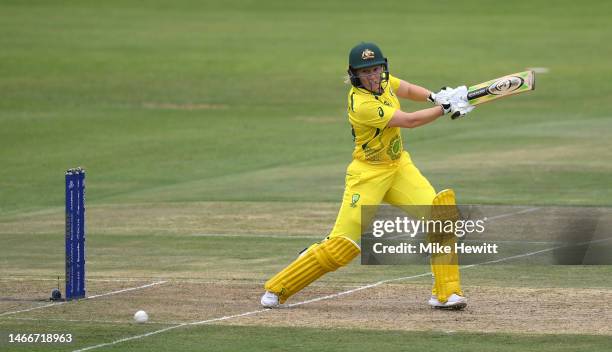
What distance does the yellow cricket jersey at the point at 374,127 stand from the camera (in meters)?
11.1

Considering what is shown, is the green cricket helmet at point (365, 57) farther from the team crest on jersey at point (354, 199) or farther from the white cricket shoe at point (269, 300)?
the white cricket shoe at point (269, 300)

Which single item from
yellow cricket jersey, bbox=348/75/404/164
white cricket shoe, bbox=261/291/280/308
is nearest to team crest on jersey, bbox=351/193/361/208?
yellow cricket jersey, bbox=348/75/404/164

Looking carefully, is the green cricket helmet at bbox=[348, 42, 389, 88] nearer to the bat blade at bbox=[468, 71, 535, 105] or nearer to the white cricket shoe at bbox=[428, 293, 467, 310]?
the bat blade at bbox=[468, 71, 535, 105]

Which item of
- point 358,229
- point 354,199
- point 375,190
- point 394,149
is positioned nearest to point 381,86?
point 394,149

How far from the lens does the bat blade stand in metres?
11.1

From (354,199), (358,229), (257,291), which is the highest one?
(354,199)

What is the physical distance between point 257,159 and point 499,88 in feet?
43.0

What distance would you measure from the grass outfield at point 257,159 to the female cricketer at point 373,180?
291 millimetres

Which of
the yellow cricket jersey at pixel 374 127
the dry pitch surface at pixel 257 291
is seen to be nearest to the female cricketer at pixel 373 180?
the yellow cricket jersey at pixel 374 127

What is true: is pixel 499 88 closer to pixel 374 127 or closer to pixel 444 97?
pixel 444 97

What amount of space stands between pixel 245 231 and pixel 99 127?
13.0 metres

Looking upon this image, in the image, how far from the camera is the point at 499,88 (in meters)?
11.2

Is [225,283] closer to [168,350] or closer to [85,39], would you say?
[168,350]

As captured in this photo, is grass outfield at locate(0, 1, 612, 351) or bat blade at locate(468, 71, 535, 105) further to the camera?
bat blade at locate(468, 71, 535, 105)
